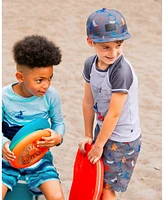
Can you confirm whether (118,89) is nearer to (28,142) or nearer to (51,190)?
(28,142)

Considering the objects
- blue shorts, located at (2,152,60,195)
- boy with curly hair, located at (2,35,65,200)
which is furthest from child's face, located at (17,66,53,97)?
blue shorts, located at (2,152,60,195)

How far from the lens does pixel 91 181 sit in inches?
104

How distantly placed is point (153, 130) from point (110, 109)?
2.06 m

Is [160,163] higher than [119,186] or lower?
lower

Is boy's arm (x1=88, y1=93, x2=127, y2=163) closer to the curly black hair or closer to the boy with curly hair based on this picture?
the boy with curly hair

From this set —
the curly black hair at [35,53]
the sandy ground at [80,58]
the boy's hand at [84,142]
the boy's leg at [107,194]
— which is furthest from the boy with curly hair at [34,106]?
the sandy ground at [80,58]

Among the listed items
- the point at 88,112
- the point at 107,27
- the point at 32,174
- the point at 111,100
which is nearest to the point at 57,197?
the point at 32,174

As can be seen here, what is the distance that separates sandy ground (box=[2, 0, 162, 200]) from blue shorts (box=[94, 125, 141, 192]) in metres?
0.73

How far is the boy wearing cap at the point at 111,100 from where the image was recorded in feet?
7.59

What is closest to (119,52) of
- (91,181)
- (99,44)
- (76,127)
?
(99,44)

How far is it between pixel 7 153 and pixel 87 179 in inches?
20.2

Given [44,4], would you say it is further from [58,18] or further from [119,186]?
[119,186]

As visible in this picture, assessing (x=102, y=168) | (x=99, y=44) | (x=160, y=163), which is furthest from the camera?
(x=160, y=163)

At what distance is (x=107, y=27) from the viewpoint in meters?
2.29
